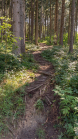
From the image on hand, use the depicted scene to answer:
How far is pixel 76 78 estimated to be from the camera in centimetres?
435

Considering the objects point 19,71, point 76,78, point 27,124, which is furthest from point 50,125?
point 19,71

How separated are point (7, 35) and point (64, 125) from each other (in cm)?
440

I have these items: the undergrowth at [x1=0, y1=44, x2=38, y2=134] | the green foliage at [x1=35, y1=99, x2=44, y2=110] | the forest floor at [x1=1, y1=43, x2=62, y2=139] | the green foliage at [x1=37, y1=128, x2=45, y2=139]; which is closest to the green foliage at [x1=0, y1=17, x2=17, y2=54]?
the undergrowth at [x1=0, y1=44, x2=38, y2=134]

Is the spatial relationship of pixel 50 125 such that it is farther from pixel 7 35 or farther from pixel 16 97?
pixel 7 35

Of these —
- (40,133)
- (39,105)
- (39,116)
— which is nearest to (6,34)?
(39,105)

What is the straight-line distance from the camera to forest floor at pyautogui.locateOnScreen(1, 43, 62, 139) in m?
3.58

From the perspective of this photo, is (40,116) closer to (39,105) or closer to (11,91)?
(39,105)

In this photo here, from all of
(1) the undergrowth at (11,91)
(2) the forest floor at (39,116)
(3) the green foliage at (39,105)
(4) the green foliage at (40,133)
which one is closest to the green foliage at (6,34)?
(1) the undergrowth at (11,91)

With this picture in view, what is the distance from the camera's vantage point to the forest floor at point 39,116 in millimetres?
3582

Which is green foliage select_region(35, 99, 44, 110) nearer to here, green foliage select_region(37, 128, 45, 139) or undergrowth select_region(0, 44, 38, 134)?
undergrowth select_region(0, 44, 38, 134)

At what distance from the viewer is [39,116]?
13.5 feet

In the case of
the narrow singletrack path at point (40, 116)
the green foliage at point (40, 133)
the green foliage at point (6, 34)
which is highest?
the green foliage at point (6, 34)

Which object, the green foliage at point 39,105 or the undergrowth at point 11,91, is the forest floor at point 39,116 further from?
the undergrowth at point 11,91

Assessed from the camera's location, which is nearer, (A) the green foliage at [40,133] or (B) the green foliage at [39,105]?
(A) the green foliage at [40,133]
